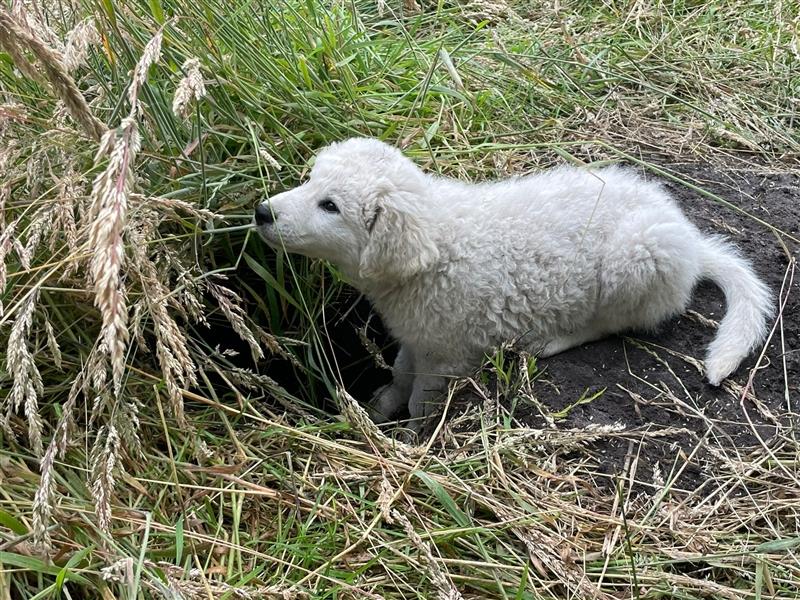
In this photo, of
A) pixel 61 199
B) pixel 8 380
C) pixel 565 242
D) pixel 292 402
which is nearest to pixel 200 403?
pixel 292 402

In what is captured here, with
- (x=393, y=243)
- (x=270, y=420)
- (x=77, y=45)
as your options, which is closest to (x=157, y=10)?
(x=77, y=45)

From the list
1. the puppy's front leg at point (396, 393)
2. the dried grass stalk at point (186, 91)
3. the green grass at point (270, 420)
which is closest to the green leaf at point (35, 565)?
the green grass at point (270, 420)

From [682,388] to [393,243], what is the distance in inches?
48.5

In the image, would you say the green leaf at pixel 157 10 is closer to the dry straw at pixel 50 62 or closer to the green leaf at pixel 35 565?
the dry straw at pixel 50 62

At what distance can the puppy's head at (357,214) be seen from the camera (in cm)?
308

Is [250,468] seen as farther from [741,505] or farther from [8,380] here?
[741,505]

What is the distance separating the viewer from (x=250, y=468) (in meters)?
2.76

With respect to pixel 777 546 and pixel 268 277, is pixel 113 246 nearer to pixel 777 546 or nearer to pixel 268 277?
pixel 268 277

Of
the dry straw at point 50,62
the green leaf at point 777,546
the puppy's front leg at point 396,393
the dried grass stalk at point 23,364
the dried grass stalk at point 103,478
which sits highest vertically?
the dry straw at point 50,62

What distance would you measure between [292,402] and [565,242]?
126 centimetres

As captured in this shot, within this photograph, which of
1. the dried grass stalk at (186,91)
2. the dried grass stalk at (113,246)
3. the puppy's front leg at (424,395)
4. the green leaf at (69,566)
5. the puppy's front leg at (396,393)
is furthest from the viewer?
the puppy's front leg at (396,393)

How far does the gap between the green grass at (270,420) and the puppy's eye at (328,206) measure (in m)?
0.34

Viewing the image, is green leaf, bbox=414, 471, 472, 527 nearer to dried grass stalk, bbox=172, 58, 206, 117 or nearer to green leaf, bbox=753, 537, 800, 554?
green leaf, bbox=753, 537, 800, 554

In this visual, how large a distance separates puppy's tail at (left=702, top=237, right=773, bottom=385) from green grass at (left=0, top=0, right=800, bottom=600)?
397mm
